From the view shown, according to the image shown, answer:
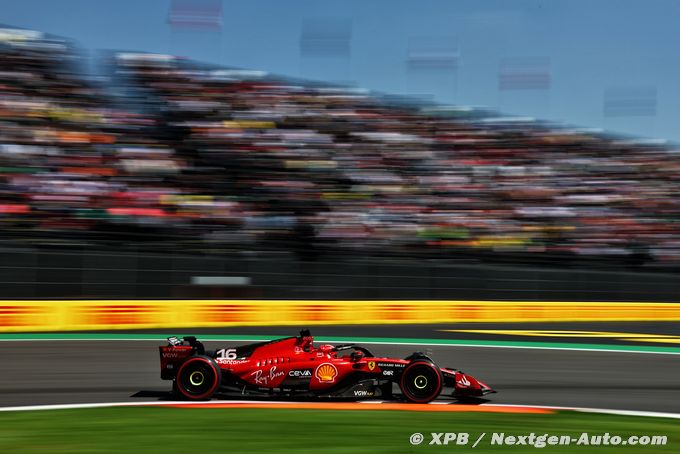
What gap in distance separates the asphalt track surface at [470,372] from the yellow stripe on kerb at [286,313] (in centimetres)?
161

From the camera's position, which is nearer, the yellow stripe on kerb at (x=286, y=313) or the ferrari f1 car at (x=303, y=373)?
the ferrari f1 car at (x=303, y=373)

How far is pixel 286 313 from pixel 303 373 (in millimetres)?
7812

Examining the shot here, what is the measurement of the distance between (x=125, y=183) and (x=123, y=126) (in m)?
2.39

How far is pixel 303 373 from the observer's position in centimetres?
774

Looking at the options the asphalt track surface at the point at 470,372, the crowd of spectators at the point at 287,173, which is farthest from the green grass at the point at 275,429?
the crowd of spectators at the point at 287,173

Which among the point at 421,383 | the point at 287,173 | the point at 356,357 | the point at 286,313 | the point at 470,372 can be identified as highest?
the point at 287,173

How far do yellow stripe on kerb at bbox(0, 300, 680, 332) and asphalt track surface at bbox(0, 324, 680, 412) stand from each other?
1.61 m

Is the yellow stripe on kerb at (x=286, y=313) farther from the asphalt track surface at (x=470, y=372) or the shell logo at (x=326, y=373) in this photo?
the shell logo at (x=326, y=373)

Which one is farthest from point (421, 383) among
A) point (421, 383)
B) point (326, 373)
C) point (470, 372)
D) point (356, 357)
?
point (470, 372)

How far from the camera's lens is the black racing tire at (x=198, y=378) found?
25.4ft

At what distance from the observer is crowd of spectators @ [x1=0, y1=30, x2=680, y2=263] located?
51.3ft

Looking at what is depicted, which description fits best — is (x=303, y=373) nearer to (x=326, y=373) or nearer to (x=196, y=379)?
(x=326, y=373)

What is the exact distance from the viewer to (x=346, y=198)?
59.7 feet

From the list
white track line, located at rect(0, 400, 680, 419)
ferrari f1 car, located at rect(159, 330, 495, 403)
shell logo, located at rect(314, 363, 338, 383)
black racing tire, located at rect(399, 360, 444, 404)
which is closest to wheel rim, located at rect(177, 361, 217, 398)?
ferrari f1 car, located at rect(159, 330, 495, 403)
